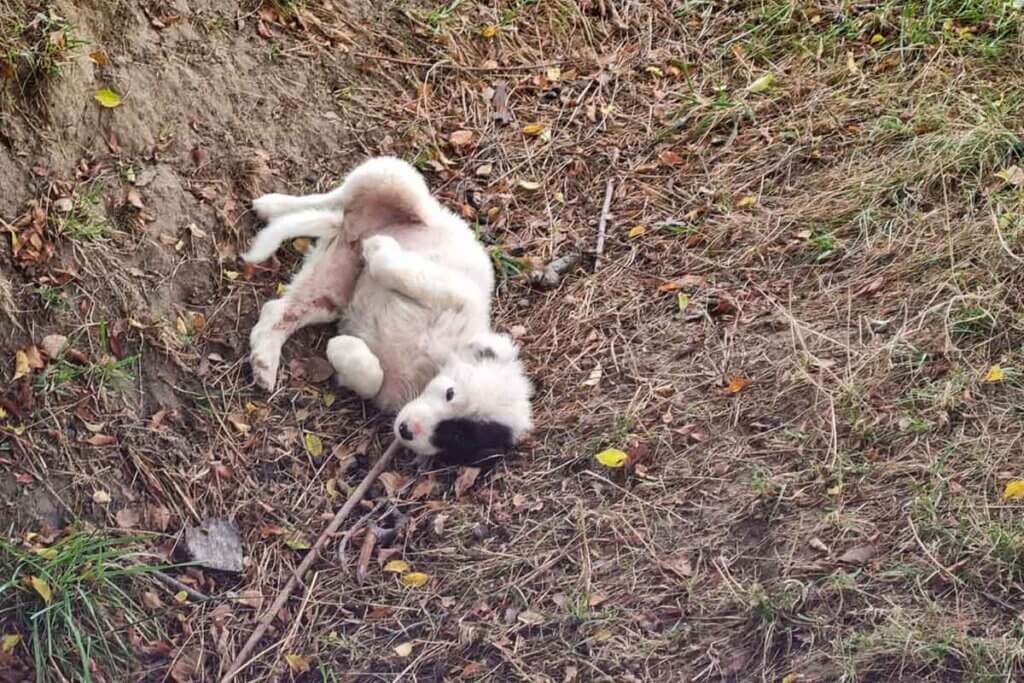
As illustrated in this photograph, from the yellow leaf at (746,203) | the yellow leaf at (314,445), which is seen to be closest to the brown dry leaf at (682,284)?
the yellow leaf at (746,203)

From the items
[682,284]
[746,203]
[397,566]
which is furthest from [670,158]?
[397,566]

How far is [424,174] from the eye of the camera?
4660mm

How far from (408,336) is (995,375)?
2.15 metres

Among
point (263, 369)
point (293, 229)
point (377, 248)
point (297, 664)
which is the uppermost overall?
point (293, 229)

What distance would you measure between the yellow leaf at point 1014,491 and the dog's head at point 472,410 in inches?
64.0

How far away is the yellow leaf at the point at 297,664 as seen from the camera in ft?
10.8

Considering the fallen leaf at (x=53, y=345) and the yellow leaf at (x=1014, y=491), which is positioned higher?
the fallen leaf at (x=53, y=345)

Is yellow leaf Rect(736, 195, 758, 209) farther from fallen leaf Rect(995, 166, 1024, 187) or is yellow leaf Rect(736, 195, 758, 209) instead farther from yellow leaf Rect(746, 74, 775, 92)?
fallen leaf Rect(995, 166, 1024, 187)

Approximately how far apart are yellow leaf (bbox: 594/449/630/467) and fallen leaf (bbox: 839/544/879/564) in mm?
803

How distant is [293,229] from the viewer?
161 inches

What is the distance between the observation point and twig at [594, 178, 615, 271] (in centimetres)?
449

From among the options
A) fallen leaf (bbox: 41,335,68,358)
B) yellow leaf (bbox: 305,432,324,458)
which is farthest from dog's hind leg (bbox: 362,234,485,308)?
fallen leaf (bbox: 41,335,68,358)

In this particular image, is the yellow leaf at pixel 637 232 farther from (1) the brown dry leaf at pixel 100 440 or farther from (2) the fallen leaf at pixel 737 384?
(1) the brown dry leaf at pixel 100 440

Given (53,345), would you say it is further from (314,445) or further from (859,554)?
(859,554)
